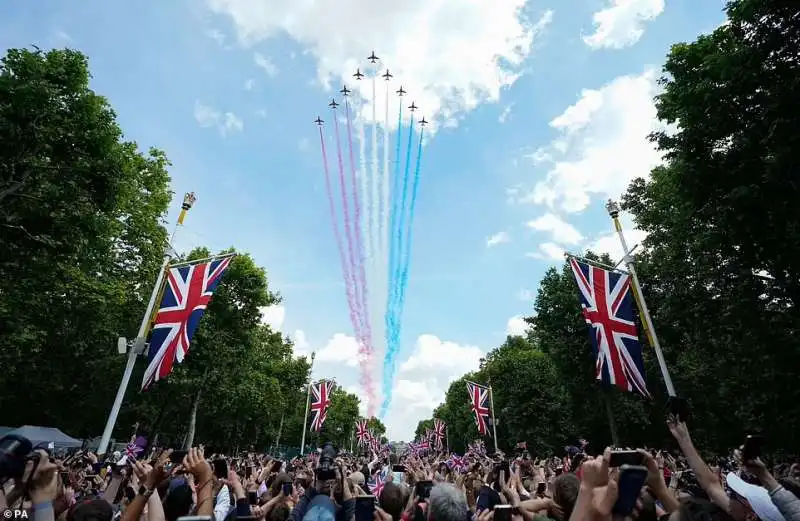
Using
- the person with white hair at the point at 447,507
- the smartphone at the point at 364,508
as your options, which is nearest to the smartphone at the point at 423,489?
the smartphone at the point at 364,508

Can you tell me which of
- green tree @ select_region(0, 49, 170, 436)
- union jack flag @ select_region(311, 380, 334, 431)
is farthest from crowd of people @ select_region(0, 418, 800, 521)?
union jack flag @ select_region(311, 380, 334, 431)

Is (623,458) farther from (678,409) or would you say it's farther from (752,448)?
(752,448)

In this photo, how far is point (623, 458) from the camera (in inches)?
113

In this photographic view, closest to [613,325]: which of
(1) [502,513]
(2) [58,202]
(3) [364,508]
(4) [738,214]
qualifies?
(4) [738,214]

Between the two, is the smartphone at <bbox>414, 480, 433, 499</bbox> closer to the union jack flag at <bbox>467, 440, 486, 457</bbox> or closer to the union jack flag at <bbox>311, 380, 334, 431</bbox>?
the union jack flag at <bbox>467, 440, 486, 457</bbox>

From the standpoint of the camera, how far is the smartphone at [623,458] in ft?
9.30

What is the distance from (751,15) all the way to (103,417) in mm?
51995

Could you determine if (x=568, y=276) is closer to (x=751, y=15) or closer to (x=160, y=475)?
(x=751, y=15)

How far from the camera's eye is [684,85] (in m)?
18.8

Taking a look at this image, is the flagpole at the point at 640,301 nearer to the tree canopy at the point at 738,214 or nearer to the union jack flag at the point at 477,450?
the tree canopy at the point at 738,214

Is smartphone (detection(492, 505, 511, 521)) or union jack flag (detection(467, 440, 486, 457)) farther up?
union jack flag (detection(467, 440, 486, 457))

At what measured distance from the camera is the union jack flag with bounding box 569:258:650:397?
14.5 meters

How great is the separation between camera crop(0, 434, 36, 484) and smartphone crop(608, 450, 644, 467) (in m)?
3.55

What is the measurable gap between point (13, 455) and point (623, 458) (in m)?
3.77
